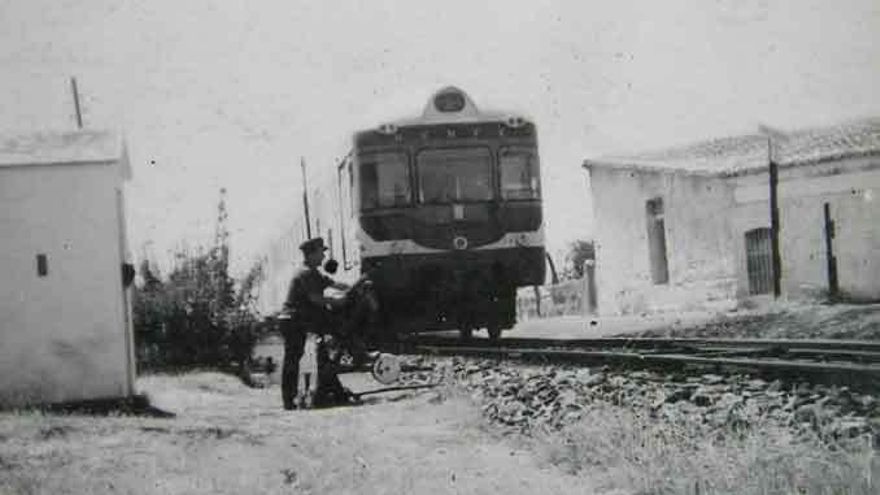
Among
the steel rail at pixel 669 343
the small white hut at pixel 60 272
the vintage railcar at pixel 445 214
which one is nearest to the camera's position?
the small white hut at pixel 60 272

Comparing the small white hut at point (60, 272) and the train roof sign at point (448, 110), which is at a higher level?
the train roof sign at point (448, 110)

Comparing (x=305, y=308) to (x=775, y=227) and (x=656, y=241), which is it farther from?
(x=656, y=241)

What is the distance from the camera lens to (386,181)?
1288cm

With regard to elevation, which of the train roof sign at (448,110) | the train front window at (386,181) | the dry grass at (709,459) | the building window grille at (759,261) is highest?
the train roof sign at (448,110)

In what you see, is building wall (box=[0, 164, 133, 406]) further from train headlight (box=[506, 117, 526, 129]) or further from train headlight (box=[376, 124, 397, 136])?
train headlight (box=[506, 117, 526, 129])

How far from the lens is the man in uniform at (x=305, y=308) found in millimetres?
8416

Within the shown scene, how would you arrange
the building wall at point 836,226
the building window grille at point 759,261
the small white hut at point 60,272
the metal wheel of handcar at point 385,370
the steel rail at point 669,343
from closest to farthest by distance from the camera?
the small white hut at point 60,272
the metal wheel of handcar at point 385,370
the steel rail at point 669,343
the building wall at point 836,226
the building window grille at point 759,261

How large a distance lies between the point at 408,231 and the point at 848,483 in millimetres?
8893

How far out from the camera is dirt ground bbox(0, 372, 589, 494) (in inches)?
199

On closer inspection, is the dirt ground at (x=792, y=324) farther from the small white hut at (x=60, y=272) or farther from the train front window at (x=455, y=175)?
the small white hut at (x=60, y=272)

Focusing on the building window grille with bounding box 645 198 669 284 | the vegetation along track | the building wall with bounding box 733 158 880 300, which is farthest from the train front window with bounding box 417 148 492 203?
the building window grille with bounding box 645 198 669 284

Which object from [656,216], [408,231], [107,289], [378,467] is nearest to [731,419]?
[378,467]

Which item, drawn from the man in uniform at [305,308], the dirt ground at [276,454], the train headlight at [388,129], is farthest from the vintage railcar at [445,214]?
the dirt ground at [276,454]

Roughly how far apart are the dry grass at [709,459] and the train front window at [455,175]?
700 centimetres
